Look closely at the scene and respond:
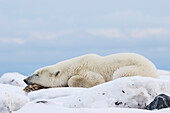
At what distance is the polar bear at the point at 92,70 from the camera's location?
8.50 metres

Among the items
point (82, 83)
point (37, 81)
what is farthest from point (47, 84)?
point (82, 83)

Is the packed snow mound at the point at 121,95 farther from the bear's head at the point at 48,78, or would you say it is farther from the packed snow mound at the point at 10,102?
the bear's head at the point at 48,78

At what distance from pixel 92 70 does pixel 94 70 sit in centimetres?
5

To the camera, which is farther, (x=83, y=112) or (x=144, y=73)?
(x=144, y=73)

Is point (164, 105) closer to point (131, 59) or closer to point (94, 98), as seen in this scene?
point (94, 98)

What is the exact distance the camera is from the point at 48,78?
30.7 ft

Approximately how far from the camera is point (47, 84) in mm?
9344

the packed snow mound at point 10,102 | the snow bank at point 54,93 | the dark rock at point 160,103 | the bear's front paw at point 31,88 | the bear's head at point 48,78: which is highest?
the bear's head at point 48,78

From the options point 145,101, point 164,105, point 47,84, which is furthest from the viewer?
point 47,84

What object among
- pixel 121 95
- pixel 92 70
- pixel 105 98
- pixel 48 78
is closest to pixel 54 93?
pixel 105 98

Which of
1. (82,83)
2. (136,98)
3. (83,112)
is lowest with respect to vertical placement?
(83,112)

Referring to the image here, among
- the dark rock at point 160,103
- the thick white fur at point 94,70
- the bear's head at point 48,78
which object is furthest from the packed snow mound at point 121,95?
the bear's head at point 48,78

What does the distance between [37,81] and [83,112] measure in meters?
5.27

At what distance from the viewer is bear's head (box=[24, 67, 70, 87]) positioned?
9172 millimetres
